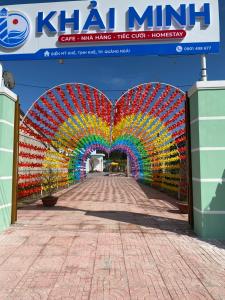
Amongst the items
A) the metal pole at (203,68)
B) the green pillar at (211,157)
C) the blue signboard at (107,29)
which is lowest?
Answer: the green pillar at (211,157)

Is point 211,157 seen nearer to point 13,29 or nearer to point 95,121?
point 13,29

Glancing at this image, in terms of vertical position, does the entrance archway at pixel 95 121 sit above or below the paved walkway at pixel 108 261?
above

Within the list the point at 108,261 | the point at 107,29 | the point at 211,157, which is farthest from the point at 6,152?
the point at 211,157

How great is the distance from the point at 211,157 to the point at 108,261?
3.13 metres

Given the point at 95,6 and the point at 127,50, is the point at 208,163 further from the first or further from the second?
the point at 95,6

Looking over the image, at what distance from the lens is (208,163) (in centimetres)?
623

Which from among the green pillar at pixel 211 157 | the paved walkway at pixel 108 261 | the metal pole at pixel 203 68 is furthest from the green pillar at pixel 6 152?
the metal pole at pixel 203 68

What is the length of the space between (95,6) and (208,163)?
4.80 meters

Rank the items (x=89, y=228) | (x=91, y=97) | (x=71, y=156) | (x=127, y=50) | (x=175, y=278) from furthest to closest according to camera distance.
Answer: (x=71, y=156) → (x=91, y=97) → (x=127, y=50) → (x=89, y=228) → (x=175, y=278)

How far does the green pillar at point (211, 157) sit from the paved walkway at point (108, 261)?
510 millimetres

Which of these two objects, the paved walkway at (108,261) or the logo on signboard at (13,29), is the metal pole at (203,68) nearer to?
the paved walkway at (108,261)

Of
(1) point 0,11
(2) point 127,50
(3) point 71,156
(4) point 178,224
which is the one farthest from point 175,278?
(3) point 71,156

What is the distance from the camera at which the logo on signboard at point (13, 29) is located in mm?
7660

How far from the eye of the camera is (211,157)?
20.5 feet
